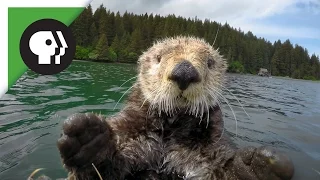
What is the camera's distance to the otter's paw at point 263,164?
7.61ft

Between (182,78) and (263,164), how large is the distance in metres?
0.85

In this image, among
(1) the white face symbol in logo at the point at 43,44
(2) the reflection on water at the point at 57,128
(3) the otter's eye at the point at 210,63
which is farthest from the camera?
(2) the reflection on water at the point at 57,128

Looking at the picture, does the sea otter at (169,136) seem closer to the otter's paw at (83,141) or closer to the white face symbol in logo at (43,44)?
the otter's paw at (83,141)

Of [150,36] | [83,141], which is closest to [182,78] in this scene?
[83,141]

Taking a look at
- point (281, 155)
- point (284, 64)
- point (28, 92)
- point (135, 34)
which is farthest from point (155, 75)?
point (284, 64)

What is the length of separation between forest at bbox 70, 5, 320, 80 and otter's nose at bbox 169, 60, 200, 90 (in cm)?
3097

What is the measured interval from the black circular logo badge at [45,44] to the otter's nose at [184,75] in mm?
1017

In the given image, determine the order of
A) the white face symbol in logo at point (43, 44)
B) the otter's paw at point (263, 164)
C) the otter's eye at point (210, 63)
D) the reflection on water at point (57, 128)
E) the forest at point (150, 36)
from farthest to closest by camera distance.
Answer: the forest at point (150, 36) < the reflection on water at point (57, 128) < the otter's eye at point (210, 63) < the white face symbol in logo at point (43, 44) < the otter's paw at point (263, 164)

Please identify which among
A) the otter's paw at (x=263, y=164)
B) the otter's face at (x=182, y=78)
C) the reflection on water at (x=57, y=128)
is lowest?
the reflection on water at (x=57, y=128)

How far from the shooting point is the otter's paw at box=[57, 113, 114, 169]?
238 centimetres

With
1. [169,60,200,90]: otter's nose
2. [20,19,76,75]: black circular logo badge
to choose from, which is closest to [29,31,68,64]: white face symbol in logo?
[20,19,76,75]: black circular logo badge

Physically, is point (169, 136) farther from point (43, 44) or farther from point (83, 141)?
point (43, 44)

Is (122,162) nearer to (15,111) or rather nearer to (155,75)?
(155,75)

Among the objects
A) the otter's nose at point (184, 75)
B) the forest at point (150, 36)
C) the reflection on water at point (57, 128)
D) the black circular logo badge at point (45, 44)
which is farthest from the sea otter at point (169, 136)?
the forest at point (150, 36)
